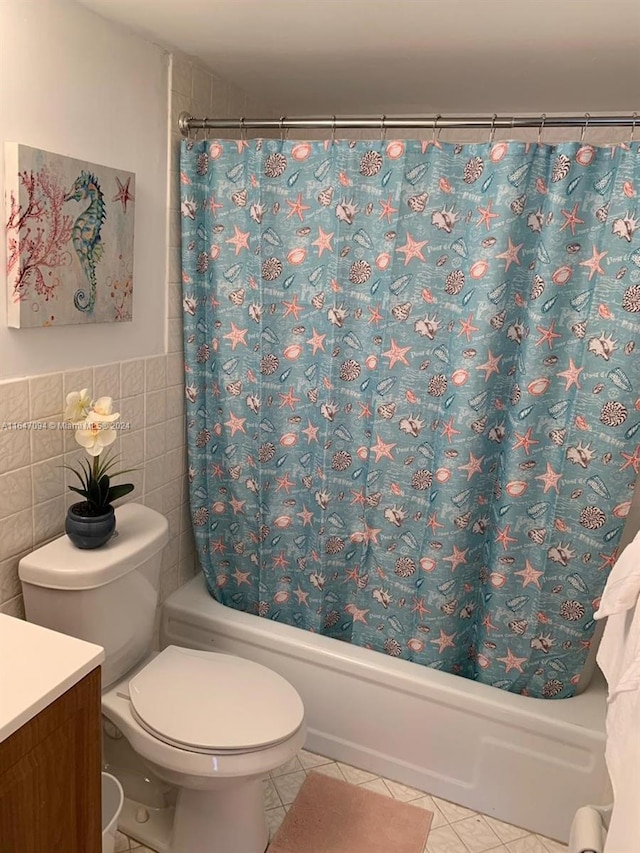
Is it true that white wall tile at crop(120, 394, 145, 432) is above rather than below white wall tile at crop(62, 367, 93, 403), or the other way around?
below

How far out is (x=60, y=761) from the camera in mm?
1119

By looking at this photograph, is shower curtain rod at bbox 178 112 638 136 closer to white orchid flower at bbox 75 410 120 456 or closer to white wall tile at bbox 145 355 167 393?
white wall tile at bbox 145 355 167 393

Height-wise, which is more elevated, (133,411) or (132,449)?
(133,411)

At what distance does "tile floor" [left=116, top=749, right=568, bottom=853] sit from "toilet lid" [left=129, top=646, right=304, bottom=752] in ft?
1.51

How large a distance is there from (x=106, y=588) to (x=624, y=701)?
3.73 feet

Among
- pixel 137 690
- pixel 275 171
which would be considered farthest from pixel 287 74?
pixel 137 690

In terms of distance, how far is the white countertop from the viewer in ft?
3.34

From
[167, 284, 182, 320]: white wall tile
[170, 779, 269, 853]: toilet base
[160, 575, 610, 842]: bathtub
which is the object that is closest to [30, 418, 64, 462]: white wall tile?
[167, 284, 182, 320]: white wall tile

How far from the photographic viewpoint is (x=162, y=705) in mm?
1551

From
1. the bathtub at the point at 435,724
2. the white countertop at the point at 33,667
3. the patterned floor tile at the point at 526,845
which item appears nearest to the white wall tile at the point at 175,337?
the bathtub at the point at 435,724

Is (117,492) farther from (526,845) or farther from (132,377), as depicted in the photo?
(526,845)

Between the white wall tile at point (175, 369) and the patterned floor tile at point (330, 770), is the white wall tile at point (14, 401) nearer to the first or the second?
the white wall tile at point (175, 369)

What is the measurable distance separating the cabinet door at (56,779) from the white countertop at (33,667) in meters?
0.02

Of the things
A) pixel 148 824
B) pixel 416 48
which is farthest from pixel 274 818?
pixel 416 48
